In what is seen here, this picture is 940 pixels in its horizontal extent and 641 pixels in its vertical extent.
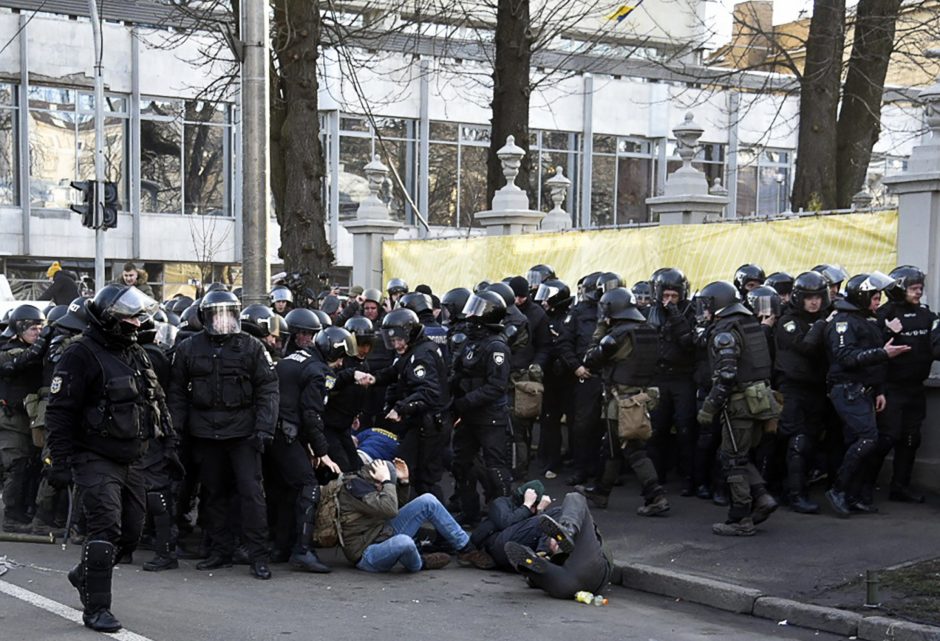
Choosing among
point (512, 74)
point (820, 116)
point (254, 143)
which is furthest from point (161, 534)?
point (820, 116)

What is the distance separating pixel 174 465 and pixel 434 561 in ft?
6.51

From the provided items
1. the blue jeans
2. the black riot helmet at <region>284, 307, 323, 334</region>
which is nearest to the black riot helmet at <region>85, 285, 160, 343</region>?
the black riot helmet at <region>284, 307, 323, 334</region>

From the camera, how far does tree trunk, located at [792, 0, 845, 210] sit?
17922mm

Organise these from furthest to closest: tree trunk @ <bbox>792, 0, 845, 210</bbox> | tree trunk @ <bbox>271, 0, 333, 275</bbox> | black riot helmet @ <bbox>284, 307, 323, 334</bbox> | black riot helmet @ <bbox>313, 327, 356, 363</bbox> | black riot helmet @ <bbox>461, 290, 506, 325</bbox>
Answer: tree trunk @ <bbox>792, 0, 845, 210</bbox>
tree trunk @ <bbox>271, 0, 333, 275</bbox>
black riot helmet @ <bbox>461, 290, 506, 325</bbox>
black riot helmet @ <bbox>313, 327, 356, 363</bbox>
black riot helmet @ <bbox>284, 307, 323, 334</bbox>

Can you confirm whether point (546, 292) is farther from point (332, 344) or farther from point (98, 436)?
point (98, 436)

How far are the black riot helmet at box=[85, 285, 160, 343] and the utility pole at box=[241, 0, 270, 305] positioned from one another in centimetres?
448

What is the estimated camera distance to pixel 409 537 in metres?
8.87

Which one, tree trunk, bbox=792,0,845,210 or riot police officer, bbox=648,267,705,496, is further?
tree trunk, bbox=792,0,845,210

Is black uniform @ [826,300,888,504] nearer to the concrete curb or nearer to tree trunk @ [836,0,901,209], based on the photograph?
the concrete curb

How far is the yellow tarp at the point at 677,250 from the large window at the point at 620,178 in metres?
20.1

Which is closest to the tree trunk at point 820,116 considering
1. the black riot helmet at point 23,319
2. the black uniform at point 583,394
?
the black uniform at point 583,394

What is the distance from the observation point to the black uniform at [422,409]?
31.8ft

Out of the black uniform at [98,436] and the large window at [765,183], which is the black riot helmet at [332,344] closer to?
the black uniform at [98,436]

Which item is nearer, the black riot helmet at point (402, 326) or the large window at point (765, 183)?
the black riot helmet at point (402, 326)
